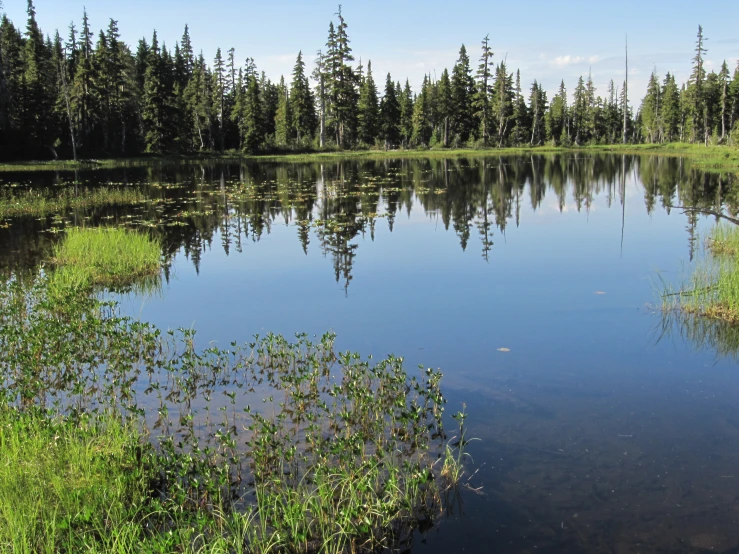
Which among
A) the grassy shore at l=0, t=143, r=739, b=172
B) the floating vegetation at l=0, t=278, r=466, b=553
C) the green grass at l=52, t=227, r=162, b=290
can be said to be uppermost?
the grassy shore at l=0, t=143, r=739, b=172

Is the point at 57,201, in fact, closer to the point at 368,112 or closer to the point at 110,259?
the point at 110,259

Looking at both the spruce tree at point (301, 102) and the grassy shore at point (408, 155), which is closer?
the grassy shore at point (408, 155)

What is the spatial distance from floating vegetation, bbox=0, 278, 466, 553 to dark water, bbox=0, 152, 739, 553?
1.93 ft

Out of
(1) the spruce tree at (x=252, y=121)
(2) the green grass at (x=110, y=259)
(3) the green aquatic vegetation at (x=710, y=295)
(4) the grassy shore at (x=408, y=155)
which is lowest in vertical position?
(3) the green aquatic vegetation at (x=710, y=295)

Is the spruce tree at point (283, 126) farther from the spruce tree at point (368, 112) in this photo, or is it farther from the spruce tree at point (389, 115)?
the spruce tree at point (389, 115)

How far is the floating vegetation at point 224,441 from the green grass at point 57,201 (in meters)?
18.8

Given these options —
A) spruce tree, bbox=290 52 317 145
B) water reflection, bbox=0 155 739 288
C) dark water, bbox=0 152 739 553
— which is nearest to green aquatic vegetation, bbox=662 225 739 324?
dark water, bbox=0 152 739 553

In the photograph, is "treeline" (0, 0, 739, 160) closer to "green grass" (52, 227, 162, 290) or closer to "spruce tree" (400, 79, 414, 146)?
"spruce tree" (400, 79, 414, 146)

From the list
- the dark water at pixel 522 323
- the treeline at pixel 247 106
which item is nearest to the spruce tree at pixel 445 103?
the treeline at pixel 247 106

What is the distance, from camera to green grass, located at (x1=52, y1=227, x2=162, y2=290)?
14.8 m

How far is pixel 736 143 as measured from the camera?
4822cm

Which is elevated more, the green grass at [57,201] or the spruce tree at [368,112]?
the spruce tree at [368,112]

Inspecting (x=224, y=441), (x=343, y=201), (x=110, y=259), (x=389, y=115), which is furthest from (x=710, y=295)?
(x=389, y=115)

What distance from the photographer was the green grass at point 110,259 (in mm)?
14750
